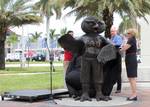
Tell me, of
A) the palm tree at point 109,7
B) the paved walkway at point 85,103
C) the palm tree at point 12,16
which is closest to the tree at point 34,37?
the palm tree at point 12,16

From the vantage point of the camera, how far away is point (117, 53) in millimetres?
12156

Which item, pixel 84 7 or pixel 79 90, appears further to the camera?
pixel 84 7

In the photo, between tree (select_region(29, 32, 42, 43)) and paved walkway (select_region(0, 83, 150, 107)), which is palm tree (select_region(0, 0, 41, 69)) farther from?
tree (select_region(29, 32, 42, 43))

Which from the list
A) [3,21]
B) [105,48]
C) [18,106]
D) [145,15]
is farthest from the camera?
[3,21]

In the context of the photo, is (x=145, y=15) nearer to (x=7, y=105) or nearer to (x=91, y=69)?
(x=91, y=69)

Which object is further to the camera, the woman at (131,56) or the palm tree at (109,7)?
the palm tree at (109,7)

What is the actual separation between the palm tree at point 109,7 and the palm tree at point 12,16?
1130 cm

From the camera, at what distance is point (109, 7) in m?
20.3

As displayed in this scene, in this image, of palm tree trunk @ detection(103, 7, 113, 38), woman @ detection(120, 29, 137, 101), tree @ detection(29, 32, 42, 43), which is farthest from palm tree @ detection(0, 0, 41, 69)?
tree @ detection(29, 32, 42, 43)

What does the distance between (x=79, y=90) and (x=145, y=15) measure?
387 inches

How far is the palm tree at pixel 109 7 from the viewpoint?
67.4ft

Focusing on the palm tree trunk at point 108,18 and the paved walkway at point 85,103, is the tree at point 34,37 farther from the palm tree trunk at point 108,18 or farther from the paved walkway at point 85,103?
the paved walkway at point 85,103

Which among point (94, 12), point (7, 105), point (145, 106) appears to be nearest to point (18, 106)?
point (7, 105)

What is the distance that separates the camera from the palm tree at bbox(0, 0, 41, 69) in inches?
1296
